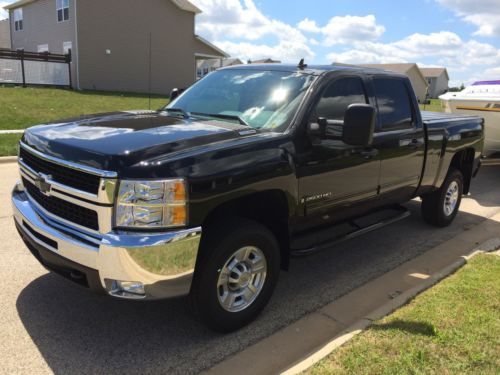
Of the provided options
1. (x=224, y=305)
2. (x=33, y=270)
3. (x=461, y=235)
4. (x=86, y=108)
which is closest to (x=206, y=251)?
(x=224, y=305)

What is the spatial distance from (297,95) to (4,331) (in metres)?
2.86

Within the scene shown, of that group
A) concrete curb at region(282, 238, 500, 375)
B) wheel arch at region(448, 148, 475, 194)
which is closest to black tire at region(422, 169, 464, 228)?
wheel arch at region(448, 148, 475, 194)

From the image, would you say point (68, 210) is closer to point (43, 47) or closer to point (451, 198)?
point (451, 198)

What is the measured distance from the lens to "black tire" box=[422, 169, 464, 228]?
6293 mm

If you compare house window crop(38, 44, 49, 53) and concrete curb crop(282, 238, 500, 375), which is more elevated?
house window crop(38, 44, 49, 53)

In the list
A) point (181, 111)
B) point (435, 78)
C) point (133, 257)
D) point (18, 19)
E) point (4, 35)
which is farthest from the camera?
point (435, 78)

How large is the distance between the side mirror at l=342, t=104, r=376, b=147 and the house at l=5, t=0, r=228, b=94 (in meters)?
24.8

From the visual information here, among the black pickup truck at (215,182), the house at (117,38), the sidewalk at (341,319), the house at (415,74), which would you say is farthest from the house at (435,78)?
the black pickup truck at (215,182)

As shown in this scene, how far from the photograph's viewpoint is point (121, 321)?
361cm

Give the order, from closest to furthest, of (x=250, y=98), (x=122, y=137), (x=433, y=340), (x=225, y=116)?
(x=122, y=137)
(x=433, y=340)
(x=225, y=116)
(x=250, y=98)

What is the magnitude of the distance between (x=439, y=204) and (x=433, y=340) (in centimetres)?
329

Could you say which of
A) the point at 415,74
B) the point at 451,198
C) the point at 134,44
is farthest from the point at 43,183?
the point at 415,74

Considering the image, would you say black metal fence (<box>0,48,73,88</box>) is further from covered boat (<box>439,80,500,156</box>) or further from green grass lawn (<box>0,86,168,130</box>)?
covered boat (<box>439,80,500,156</box>)

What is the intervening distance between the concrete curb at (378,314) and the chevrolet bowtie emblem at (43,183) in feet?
6.50
